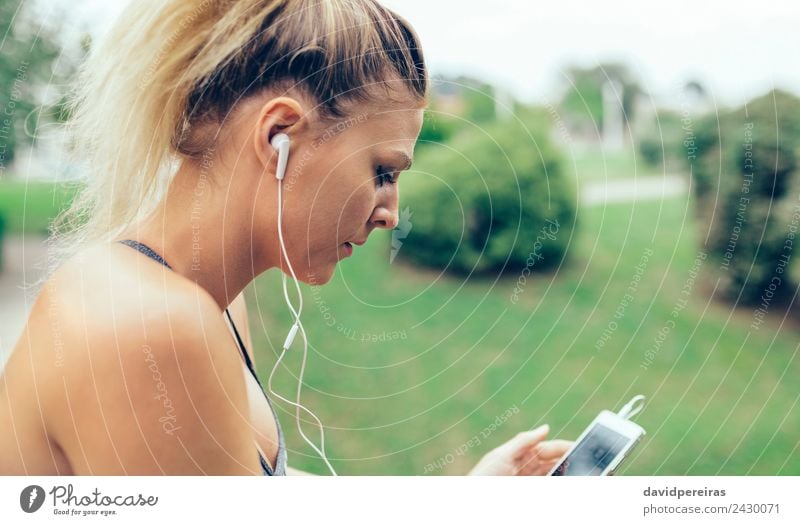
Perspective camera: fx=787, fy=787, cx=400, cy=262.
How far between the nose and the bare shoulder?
Result: 281mm

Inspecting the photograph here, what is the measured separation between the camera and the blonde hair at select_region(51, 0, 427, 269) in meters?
1.00

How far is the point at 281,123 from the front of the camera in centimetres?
101

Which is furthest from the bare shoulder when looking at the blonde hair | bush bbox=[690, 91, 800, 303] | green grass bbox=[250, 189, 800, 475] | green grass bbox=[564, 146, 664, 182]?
bush bbox=[690, 91, 800, 303]

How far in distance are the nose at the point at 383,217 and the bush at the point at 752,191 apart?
1170 mm

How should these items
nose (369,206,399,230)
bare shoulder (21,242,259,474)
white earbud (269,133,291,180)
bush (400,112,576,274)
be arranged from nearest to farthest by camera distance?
bare shoulder (21,242,259,474) < white earbud (269,133,291,180) < nose (369,206,399,230) < bush (400,112,576,274)

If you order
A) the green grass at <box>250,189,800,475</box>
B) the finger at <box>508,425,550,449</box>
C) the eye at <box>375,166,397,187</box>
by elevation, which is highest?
the eye at <box>375,166,397,187</box>

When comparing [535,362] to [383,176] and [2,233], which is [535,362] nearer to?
[383,176]

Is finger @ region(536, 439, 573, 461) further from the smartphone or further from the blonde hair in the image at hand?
the blonde hair

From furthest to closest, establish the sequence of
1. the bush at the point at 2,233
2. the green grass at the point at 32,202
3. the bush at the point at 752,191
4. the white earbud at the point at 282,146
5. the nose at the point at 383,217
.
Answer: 1. the bush at the point at 2,233
2. the bush at the point at 752,191
3. the green grass at the point at 32,202
4. the nose at the point at 383,217
5. the white earbud at the point at 282,146

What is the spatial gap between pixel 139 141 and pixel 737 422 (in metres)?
1.70

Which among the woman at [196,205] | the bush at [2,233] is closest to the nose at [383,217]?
the woman at [196,205]

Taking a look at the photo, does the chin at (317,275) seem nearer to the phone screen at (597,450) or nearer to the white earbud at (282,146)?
the white earbud at (282,146)

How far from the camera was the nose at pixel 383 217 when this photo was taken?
1131mm
